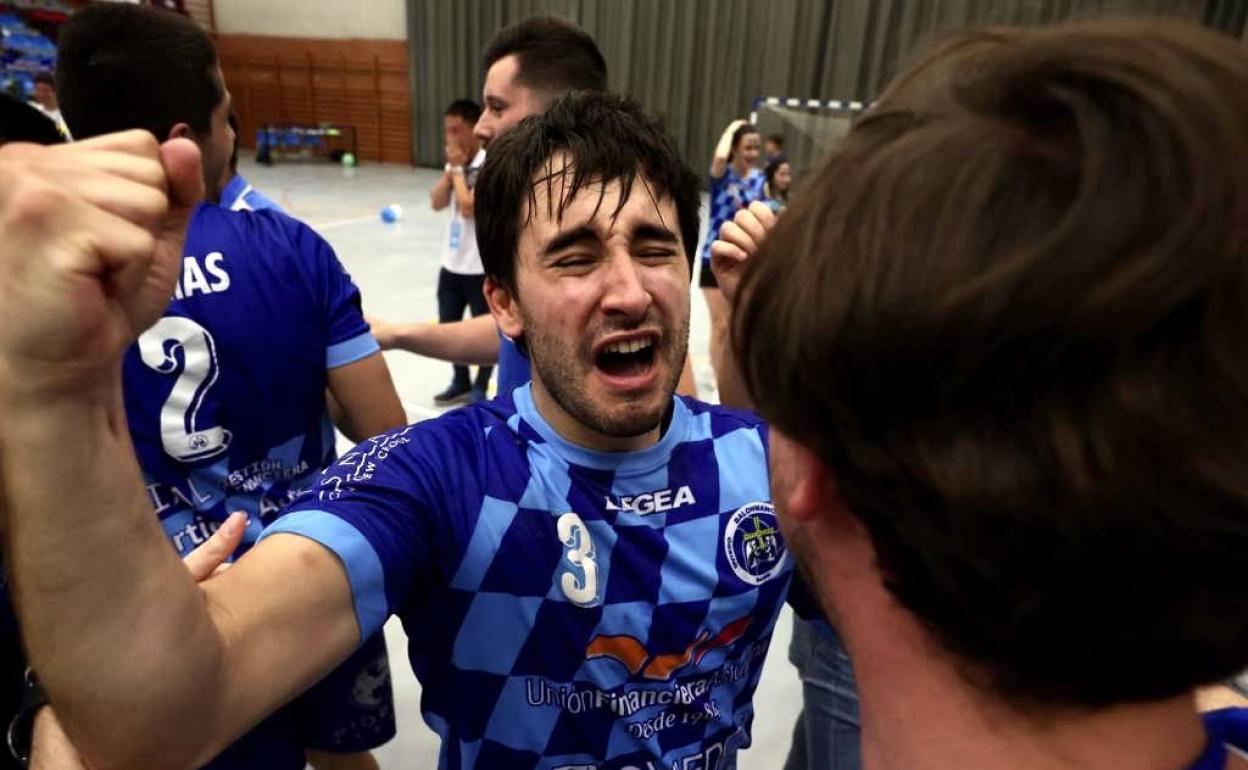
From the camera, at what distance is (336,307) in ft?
5.98

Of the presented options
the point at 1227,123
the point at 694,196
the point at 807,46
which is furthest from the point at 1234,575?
the point at 807,46

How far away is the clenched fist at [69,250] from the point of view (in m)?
0.59

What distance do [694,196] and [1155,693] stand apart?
3.77 feet

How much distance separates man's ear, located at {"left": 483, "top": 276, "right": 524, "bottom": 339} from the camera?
1.45 metres

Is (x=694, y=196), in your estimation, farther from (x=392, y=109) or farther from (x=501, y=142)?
(x=392, y=109)

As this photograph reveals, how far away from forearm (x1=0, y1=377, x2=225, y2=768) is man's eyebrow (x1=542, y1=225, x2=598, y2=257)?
745 millimetres

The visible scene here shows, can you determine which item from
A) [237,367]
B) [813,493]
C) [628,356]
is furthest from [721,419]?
[237,367]

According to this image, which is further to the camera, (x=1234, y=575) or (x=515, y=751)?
(x=515, y=751)

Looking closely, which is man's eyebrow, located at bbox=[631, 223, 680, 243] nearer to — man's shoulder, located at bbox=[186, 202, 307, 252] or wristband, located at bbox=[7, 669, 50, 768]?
man's shoulder, located at bbox=[186, 202, 307, 252]

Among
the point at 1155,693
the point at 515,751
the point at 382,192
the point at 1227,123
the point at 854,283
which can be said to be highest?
the point at 1227,123

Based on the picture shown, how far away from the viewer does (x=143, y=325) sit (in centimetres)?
71

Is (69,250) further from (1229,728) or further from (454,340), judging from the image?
(454,340)

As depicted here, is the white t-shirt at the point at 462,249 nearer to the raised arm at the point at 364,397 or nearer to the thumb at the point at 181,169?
the raised arm at the point at 364,397

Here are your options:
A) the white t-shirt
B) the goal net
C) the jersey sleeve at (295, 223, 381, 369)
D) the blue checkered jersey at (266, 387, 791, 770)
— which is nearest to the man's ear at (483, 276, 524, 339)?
the blue checkered jersey at (266, 387, 791, 770)
